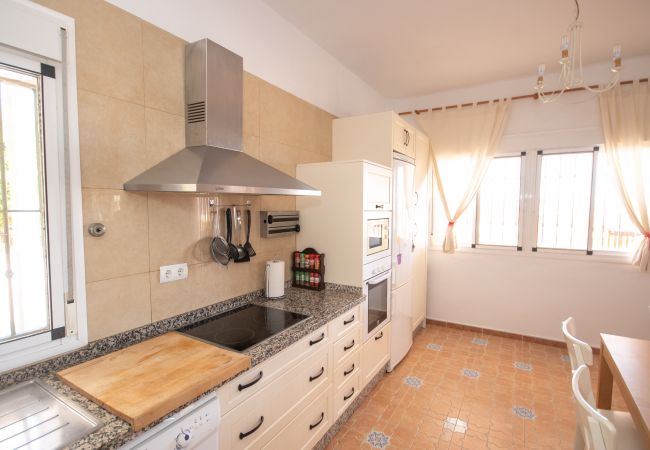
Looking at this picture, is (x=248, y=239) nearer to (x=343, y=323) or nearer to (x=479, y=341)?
(x=343, y=323)

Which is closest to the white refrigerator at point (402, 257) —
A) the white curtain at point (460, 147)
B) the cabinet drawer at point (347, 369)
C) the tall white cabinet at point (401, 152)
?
the tall white cabinet at point (401, 152)

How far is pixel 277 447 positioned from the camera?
4.89ft

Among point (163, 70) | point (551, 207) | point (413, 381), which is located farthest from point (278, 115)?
point (551, 207)

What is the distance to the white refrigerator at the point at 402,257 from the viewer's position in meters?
2.74

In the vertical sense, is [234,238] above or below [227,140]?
below

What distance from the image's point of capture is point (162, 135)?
156 cm

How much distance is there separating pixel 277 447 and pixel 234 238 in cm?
110

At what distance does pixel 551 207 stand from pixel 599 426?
2830mm

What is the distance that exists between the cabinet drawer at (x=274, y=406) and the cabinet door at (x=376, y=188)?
3.48ft

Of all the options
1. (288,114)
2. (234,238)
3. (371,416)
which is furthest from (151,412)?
(288,114)

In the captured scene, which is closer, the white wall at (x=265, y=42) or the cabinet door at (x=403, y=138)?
the white wall at (x=265, y=42)

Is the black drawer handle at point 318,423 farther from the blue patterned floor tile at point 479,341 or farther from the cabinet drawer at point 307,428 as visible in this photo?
the blue patterned floor tile at point 479,341

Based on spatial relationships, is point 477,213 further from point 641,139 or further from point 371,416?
point 371,416

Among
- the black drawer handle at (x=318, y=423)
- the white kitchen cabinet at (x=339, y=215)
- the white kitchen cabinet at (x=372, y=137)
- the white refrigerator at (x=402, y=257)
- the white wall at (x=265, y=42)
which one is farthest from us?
the white refrigerator at (x=402, y=257)
